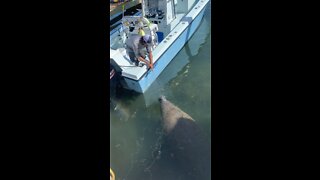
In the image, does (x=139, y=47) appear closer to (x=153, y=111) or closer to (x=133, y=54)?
(x=133, y=54)

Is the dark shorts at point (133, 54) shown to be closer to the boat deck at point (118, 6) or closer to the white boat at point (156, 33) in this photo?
the white boat at point (156, 33)

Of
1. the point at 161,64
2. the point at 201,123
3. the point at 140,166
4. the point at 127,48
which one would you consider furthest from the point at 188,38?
the point at 140,166

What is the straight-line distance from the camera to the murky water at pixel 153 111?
5117mm

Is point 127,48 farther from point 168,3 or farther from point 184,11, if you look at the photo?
point 184,11

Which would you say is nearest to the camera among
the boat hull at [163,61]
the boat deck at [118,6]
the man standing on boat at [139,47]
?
the man standing on boat at [139,47]

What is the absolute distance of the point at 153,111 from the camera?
6.22m

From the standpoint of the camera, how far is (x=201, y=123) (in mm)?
5617

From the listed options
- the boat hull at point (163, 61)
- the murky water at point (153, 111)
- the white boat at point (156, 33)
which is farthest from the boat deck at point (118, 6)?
the murky water at point (153, 111)

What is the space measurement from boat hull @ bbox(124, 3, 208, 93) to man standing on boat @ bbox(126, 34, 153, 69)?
0.26 metres

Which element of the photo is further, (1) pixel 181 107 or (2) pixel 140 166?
(1) pixel 181 107

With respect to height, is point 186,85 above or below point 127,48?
below

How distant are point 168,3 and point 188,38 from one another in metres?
1.00

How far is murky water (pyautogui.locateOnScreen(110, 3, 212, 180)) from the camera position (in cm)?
512

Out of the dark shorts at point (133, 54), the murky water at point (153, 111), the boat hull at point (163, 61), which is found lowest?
the murky water at point (153, 111)
